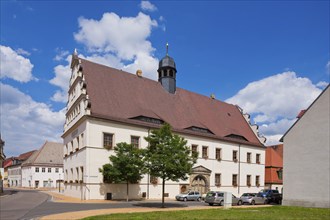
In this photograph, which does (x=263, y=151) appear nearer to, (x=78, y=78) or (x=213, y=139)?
(x=213, y=139)

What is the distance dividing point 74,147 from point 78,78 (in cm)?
799

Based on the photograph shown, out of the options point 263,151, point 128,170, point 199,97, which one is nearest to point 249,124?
point 263,151

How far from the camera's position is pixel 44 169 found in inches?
3046

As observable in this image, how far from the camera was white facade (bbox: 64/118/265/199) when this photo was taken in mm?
32188

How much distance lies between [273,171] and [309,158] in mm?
29162

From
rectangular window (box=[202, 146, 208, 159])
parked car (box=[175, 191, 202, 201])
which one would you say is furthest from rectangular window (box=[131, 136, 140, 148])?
rectangular window (box=[202, 146, 208, 159])

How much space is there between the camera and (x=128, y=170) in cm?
2981

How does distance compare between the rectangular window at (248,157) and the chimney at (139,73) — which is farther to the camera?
the rectangular window at (248,157)

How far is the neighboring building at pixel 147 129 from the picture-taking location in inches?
1300

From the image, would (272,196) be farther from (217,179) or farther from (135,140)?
(135,140)

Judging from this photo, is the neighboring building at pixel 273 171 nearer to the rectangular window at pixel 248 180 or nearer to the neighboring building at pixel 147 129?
the neighboring building at pixel 147 129

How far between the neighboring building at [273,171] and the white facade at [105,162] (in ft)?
26.7

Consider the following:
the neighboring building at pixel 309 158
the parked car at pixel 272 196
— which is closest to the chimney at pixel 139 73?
the parked car at pixel 272 196

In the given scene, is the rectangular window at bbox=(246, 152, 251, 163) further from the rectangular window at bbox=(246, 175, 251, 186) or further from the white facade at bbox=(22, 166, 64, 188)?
the white facade at bbox=(22, 166, 64, 188)
